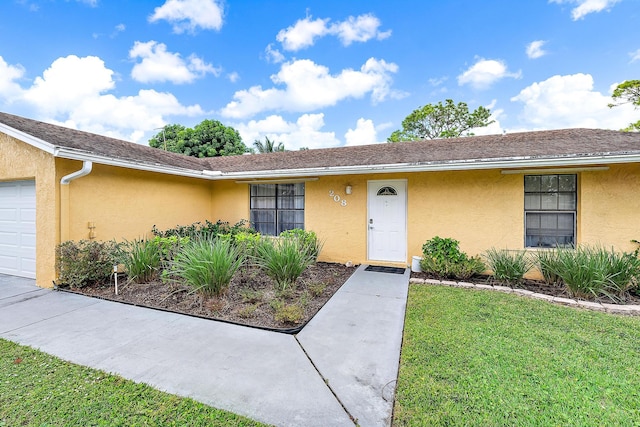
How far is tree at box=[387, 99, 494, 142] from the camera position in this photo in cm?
2623

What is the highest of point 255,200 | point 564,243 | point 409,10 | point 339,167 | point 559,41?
point 409,10

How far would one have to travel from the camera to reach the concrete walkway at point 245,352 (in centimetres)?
253

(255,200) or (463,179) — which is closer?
(463,179)

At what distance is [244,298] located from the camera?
203 inches

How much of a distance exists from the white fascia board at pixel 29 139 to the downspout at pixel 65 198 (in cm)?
57

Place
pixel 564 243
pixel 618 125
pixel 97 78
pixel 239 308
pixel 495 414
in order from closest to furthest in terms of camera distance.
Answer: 1. pixel 495 414
2. pixel 239 308
3. pixel 564 243
4. pixel 97 78
5. pixel 618 125

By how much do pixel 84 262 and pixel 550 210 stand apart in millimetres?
10731

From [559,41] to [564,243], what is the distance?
9670 millimetres

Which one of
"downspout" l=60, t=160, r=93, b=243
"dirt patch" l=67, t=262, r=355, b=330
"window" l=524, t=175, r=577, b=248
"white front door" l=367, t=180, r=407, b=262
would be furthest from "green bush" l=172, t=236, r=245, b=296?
Result: "window" l=524, t=175, r=577, b=248

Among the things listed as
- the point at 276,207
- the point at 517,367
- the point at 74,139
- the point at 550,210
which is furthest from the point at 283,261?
the point at 550,210

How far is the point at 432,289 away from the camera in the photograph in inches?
232

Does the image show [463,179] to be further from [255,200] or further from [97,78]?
[97,78]

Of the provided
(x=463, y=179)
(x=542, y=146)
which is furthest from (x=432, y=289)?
(x=542, y=146)

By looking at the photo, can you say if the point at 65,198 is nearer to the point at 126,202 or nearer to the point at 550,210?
the point at 126,202
